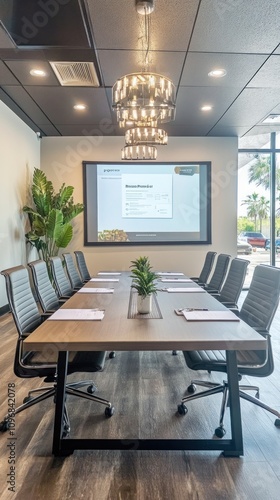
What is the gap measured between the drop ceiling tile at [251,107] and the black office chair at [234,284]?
2632 mm

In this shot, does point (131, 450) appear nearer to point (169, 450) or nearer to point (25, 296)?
point (169, 450)

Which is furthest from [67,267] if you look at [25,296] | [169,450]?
[169,450]

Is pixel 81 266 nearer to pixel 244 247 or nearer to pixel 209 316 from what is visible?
pixel 209 316

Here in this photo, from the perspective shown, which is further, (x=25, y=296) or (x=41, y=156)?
(x=41, y=156)

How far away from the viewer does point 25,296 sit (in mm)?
2461

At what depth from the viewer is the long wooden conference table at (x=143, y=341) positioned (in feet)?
5.32

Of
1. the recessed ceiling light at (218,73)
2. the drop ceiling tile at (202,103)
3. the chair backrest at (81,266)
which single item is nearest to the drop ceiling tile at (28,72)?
the drop ceiling tile at (202,103)

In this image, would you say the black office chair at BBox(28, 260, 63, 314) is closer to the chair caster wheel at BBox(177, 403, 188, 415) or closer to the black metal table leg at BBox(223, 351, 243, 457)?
the chair caster wheel at BBox(177, 403, 188, 415)

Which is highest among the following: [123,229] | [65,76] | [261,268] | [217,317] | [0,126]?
[65,76]

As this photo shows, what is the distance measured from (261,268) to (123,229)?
13.6 ft

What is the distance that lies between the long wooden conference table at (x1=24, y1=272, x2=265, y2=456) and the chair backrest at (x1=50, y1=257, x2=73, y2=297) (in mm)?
1288

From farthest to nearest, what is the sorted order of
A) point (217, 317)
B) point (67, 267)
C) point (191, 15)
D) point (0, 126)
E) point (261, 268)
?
point (0, 126) → point (67, 267) → point (191, 15) → point (261, 268) → point (217, 317)

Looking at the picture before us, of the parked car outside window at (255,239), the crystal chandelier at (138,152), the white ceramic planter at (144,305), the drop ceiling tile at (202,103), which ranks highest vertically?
the drop ceiling tile at (202,103)

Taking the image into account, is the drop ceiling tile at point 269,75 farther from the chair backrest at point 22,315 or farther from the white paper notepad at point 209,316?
the chair backrest at point 22,315
